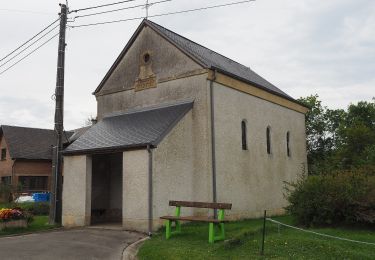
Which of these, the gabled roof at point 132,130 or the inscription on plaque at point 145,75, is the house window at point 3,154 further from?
the inscription on plaque at point 145,75

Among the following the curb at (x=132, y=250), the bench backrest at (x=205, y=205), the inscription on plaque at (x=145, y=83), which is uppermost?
the inscription on plaque at (x=145, y=83)

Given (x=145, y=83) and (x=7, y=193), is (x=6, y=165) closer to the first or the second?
(x=7, y=193)

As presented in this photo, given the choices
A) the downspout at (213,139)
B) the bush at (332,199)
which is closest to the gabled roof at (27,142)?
the downspout at (213,139)

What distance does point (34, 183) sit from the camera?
3684cm

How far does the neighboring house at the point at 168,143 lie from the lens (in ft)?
49.0

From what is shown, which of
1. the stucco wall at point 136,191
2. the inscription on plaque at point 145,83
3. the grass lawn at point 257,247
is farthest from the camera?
the inscription on plaque at point 145,83

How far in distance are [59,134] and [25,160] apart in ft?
69.9

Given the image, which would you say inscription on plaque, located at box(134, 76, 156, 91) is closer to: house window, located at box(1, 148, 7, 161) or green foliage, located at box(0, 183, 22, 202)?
green foliage, located at box(0, 183, 22, 202)

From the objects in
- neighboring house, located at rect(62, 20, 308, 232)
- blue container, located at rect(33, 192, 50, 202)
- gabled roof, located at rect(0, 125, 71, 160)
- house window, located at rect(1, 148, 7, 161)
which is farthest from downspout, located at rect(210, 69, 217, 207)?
house window, located at rect(1, 148, 7, 161)

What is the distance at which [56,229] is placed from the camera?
52.4 feet

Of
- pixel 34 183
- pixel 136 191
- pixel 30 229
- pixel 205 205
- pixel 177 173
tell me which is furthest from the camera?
pixel 34 183

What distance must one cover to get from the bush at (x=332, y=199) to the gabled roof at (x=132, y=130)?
5.38 m

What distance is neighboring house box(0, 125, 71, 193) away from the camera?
118 feet

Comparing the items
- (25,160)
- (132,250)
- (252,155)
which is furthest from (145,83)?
(25,160)
